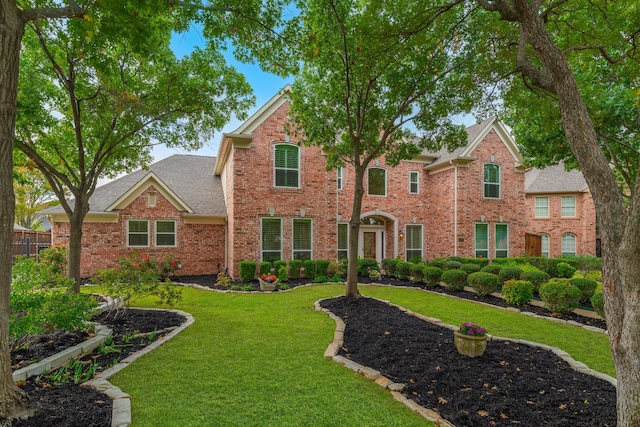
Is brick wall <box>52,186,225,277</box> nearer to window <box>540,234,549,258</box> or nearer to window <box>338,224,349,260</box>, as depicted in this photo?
window <box>338,224,349,260</box>

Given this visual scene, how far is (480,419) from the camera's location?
3438 mm

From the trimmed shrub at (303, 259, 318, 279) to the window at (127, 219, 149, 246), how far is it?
722cm

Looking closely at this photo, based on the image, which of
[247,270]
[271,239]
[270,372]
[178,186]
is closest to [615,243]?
[270,372]

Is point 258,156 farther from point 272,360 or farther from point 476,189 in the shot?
point 476,189

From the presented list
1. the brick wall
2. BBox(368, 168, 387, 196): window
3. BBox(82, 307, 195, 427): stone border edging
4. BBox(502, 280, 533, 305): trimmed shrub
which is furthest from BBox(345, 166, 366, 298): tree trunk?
the brick wall

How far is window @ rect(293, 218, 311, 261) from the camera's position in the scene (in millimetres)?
14555

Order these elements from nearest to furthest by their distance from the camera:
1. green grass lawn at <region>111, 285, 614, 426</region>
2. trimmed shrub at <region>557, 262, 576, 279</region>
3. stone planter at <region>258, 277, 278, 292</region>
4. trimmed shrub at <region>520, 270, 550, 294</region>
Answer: green grass lawn at <region>111, 285, 614, 426</region>
trimmed shrub at <region>520, 270, 550, 294</region>
stone planter at <region>258, 277, 278, 292</region>
trimmed shrub at <region>557, 262, 576, 279</region>

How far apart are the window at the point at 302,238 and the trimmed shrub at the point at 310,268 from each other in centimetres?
55

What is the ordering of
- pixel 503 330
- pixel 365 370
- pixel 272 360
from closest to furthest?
pixel 365 370
pixel 272 360
pixel 503 330

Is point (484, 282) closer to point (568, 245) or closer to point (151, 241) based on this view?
point (151, 241)

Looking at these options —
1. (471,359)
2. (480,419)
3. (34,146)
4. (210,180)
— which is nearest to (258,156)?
(210,180)

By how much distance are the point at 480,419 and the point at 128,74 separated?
10.3 meters

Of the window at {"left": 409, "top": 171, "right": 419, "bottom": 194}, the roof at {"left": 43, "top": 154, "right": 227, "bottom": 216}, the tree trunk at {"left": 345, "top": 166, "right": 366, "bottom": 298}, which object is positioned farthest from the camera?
the window at {"left": 409, "top": 171, "right": 419, "bottom": 194}

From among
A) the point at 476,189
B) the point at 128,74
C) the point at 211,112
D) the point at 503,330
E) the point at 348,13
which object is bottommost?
the point at 503,330
